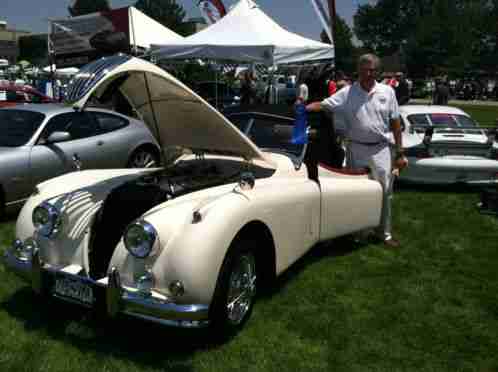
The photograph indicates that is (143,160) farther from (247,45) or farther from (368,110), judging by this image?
(247,45)

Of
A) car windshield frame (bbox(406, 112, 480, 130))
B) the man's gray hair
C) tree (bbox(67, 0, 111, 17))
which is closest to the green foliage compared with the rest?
car windshield frame (bbox(406, 112, 480, 130))

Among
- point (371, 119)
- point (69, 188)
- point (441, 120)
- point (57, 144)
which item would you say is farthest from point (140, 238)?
point (441, 120)

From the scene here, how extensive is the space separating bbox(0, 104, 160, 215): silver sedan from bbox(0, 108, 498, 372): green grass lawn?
171 centimetres

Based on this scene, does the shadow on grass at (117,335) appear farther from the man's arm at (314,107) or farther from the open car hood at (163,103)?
the man's arm at (314,107)

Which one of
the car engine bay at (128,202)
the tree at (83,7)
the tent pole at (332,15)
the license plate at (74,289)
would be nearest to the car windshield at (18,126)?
the car engine bay at (128,202)

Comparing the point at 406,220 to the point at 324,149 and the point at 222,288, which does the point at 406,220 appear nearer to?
the point at 324,149

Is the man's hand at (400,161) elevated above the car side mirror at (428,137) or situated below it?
above

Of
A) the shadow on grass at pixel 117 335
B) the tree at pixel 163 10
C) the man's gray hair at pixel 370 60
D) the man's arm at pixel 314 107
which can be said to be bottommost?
the shadow on grass at pixel 117 335

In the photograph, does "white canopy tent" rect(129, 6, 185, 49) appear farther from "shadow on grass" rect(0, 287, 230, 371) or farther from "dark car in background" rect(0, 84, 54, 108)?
"shadow on grass" rect(0, 287, 230, 371)

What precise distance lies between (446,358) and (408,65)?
71253mm

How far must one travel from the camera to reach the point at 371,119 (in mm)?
5012

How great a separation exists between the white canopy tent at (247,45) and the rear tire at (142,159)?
14.4 ft

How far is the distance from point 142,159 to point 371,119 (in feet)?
13.2

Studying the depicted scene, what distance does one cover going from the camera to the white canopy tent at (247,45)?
11391 millimetres
